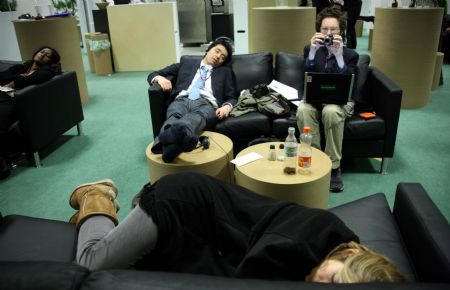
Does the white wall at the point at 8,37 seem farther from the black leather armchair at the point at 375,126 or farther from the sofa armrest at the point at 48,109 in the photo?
the black leather armchair at the point at 375,126

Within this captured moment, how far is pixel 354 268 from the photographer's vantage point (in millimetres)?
1069

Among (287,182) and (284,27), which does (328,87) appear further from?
(284,27)

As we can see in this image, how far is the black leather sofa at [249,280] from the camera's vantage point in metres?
0.92

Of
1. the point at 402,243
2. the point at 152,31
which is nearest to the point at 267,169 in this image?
the point at 402,243

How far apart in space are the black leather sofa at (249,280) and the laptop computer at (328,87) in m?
1.10

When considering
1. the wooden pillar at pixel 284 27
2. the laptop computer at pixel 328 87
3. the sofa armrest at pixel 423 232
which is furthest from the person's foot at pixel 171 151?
the wooden pillar at pixel 284 27

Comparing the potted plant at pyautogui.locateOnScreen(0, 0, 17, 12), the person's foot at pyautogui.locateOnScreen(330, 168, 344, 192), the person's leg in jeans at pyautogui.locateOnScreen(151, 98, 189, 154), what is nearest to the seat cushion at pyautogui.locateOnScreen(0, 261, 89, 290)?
the person's leg in jeans at pyautogui.locateOnScreen(151, 98, 189, 154)

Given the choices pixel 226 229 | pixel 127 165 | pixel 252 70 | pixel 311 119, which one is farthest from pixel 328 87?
pixel 226 229

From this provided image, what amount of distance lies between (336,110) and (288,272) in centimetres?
187

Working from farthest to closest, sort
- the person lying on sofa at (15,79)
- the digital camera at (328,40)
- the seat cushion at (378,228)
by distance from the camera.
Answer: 1. the person lying on sofa at (15,79)
2. the digital camera at (328,40)
3. the seat cushion at (378,228)

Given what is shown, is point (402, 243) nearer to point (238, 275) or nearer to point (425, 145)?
point (238, 275)

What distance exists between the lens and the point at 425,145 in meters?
3.46

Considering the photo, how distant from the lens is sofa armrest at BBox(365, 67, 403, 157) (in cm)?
278

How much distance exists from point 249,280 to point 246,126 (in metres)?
2.16
